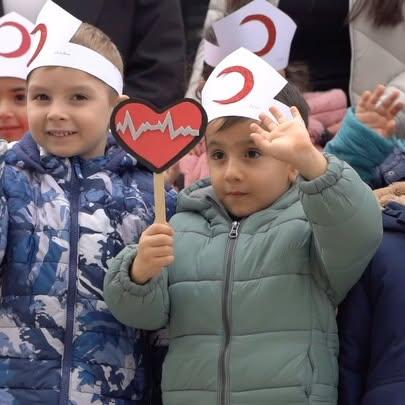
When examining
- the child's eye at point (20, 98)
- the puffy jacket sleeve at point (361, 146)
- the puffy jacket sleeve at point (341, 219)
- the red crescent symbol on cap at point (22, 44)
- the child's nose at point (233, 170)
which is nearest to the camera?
the puffy jacket sleeve at point (341, 219)

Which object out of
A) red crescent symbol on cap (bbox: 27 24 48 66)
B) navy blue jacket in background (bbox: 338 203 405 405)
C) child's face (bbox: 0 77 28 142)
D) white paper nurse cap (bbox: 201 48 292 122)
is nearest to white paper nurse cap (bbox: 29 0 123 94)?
red crescent symbol on cap (bbox: 27 24 48 66)

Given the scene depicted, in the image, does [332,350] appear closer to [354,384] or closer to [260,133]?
[354,384]

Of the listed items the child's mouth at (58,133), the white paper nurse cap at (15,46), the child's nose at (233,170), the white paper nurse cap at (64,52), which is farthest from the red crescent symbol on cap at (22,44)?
the child's nose at (233,170)

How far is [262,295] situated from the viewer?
93.4 inches

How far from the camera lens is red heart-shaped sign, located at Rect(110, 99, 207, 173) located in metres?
2.40

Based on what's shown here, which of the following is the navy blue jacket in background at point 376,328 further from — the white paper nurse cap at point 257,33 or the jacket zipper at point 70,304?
the white paper nurse cap at point 257,33

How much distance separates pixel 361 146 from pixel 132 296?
0.77 metres

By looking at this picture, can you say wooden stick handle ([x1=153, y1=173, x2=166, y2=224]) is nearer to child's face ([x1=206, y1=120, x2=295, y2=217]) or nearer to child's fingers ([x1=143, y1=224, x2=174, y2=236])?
child's fingers ([x1=143, y1=224, x2=174, y2=236])

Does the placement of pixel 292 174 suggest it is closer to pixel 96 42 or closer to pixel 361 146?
pixel 361 146

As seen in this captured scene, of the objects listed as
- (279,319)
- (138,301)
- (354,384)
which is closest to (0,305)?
(138,301)

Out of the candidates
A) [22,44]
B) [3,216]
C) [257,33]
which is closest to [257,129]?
[3,216]

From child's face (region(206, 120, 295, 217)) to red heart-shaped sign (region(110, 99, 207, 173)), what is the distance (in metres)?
0.13

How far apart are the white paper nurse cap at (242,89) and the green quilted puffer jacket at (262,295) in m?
0.22

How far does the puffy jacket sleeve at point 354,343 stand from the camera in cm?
237
